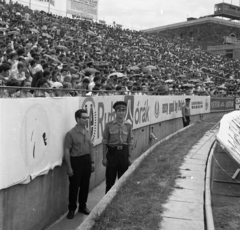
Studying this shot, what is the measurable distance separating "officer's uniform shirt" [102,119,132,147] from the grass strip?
0.89m

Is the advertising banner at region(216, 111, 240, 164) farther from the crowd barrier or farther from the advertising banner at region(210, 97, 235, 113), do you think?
the advertising banner at region(210, 97, 235, 113)

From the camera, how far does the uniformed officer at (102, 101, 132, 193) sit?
6754mm

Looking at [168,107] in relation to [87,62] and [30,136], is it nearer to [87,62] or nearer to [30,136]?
[87,62]

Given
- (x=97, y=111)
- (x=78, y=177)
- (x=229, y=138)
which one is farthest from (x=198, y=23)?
(x=78, y=177)

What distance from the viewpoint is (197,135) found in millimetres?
15242

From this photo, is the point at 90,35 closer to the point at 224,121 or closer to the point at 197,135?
the point at 197,135

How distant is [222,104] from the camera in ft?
97.3

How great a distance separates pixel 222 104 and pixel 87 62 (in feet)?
55.0

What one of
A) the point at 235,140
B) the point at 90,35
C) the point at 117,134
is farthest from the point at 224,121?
the point at 90,35

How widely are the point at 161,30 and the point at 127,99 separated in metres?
76.8

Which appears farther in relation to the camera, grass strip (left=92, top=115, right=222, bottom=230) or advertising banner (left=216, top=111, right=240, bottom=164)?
advertising banner (left=216, top=111, right=240, bottom=164)

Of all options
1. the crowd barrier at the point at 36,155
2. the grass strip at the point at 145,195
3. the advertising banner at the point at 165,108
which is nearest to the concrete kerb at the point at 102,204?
the grass strip at the point at 145,195

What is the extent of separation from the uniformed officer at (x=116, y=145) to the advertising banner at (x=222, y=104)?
21.3 m

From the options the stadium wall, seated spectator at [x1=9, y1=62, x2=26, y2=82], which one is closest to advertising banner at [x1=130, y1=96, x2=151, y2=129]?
seated spectator at [x1=9, y1=62, x2=26, y2=82]
